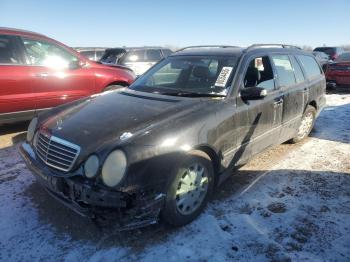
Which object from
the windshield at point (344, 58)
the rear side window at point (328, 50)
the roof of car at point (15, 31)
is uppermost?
the rear side window at point (328, 50)

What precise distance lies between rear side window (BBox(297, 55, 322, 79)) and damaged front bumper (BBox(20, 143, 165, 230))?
12.1 feet

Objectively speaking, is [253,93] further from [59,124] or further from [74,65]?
[74,65]

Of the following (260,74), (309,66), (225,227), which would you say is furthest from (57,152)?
(309,66)

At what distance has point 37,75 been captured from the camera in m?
5.91

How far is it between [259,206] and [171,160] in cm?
128

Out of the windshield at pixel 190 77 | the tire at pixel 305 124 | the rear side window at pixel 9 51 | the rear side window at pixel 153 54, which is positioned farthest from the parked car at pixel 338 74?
the rear side window at pixel 9 51

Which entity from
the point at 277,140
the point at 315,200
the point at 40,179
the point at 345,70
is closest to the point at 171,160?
the point at 40,179

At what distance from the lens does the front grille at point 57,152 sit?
293 cm

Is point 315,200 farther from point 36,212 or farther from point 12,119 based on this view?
point 12,119

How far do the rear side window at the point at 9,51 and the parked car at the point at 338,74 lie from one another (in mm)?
9655

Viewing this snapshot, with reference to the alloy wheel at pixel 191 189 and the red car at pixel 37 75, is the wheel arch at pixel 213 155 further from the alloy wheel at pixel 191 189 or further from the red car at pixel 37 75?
the red car at pixel 37 75

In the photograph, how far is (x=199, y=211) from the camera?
3.41 m

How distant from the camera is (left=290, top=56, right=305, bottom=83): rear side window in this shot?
5.14 m

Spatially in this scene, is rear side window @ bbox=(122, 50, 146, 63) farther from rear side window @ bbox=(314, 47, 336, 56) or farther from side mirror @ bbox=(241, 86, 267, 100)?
rear side window @ bbox=(314, 47, 336, 56)
